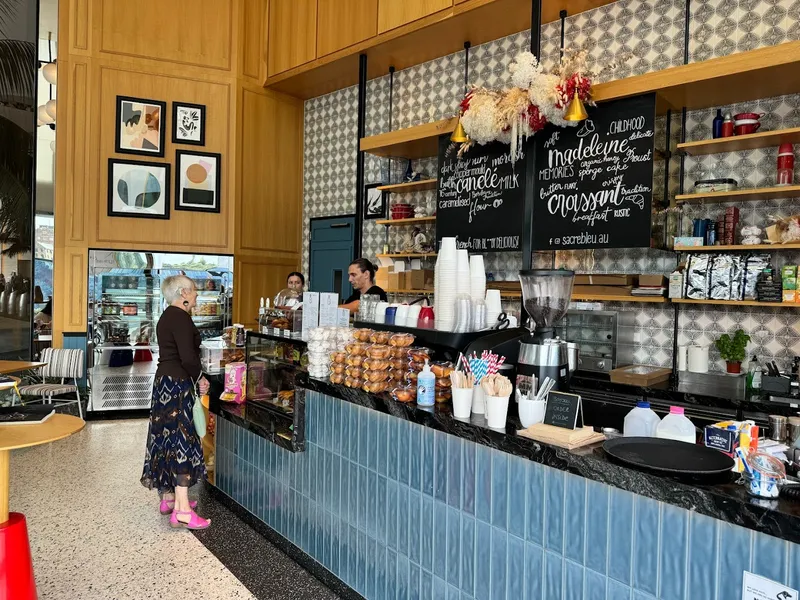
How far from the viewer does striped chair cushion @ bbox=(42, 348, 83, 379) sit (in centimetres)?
675

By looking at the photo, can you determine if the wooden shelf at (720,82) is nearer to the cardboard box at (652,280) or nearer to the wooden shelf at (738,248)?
the wooden shelf at (738,248)

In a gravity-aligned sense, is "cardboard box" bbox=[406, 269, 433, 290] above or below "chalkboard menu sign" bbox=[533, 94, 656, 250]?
below

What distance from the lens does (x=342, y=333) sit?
346cm

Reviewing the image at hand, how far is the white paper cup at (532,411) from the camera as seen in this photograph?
90.0 inches

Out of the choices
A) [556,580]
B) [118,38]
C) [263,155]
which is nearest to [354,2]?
[263,155]

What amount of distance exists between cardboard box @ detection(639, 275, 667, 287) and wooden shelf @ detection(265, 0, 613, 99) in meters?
2.39

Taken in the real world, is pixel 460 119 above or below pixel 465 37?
below

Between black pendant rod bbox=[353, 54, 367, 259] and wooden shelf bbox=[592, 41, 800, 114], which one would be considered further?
black pendant rod bbox=[353, 54, 367, 259]

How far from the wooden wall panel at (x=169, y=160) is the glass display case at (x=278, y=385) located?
12.0 ft

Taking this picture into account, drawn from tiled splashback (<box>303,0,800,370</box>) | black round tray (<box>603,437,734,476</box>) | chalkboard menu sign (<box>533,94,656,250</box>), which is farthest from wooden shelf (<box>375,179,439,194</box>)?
black round tray (<box>603,437,734,476</box>)

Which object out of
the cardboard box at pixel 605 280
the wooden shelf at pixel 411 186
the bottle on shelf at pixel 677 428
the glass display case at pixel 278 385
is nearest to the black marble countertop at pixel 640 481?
the bottle on shelf at pixel 677 428

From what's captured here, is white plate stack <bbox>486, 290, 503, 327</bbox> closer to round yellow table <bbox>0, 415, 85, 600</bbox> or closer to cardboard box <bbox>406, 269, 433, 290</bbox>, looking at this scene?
round yellow table <bbox>0, 415, 85, 600</bbox>

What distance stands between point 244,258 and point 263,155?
1.37 m

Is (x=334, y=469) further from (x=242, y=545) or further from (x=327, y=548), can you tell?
(x=242, y=545)
